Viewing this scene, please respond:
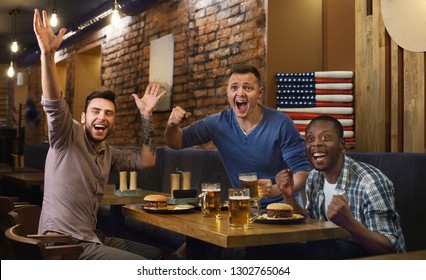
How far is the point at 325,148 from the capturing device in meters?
1.97

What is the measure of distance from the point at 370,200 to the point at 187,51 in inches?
96.6

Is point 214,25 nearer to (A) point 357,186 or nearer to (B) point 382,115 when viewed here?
(B) point 382,115

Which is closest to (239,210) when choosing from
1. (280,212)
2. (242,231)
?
(242,231)

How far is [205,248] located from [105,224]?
1657mm

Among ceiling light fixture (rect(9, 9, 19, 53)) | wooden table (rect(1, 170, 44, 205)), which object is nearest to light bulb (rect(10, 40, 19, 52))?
ceiling light fixture (rect(9, 9, 19, 53))

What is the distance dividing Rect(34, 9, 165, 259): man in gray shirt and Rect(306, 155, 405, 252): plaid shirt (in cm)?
79

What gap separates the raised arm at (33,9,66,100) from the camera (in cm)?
180

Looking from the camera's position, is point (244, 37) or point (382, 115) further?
point (244, 37)

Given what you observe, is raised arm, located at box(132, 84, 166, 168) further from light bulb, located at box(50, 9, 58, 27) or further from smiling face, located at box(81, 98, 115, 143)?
light bulb, located at box(50, 9, 58, 27)

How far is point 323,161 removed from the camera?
1.97 metres

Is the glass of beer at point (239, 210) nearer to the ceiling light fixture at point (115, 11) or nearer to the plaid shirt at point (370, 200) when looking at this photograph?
the plaid shirt at point (370, 200)

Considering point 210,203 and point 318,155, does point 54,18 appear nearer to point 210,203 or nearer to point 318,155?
point 210,203

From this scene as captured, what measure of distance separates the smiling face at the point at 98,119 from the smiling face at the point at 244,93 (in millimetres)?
583

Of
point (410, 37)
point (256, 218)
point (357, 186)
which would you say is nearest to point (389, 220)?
point (357, 186)
